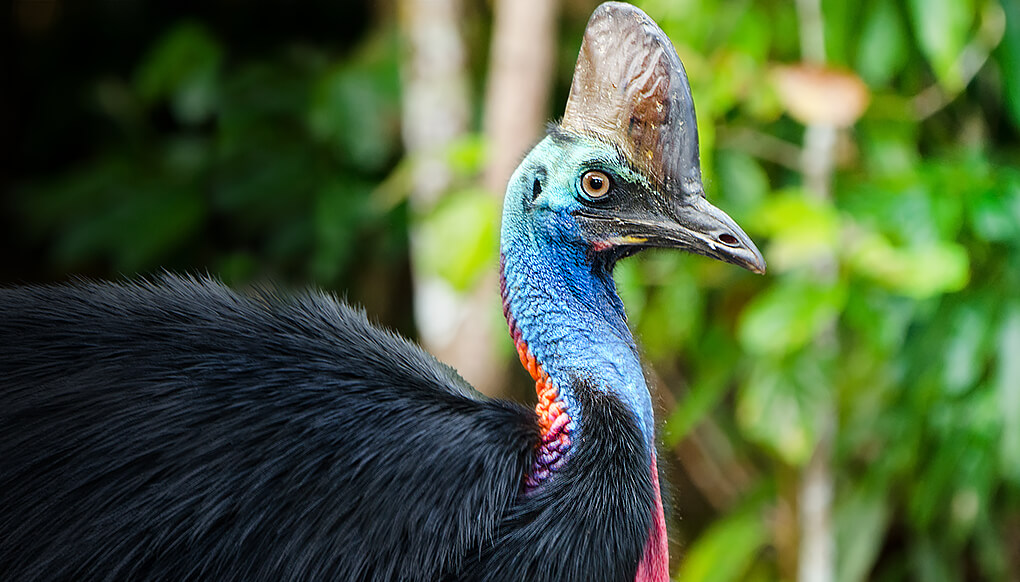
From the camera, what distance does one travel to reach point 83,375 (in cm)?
142

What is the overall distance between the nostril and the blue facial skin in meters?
0.13

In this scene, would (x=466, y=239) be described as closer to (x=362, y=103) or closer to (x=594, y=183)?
(x=594, y=183)

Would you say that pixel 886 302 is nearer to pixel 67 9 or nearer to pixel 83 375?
pixel 83 375

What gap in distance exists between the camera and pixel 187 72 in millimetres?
4508

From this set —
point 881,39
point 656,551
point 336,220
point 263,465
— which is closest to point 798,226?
point 881,39

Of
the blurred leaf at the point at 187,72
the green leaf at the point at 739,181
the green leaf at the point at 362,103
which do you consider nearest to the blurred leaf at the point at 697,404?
the green leaf at the point at 739,181

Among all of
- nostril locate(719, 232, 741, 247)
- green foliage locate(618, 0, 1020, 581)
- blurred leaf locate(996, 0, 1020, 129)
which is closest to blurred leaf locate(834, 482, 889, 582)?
green foliage locate(618, 0, 1020, 581)

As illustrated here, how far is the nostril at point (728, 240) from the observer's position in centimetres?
153

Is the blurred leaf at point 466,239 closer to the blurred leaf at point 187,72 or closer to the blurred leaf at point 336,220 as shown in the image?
the blurred leaf at point 336,220

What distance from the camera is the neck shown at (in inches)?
59.7

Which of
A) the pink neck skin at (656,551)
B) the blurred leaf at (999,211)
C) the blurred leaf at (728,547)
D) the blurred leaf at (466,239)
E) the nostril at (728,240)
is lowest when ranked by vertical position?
the blurred leaf at (728,547)

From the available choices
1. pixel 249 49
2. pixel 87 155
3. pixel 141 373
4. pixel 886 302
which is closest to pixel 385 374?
pixel 141 373

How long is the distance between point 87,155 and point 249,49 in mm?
1021

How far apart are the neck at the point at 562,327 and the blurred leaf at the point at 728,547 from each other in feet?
5.94
